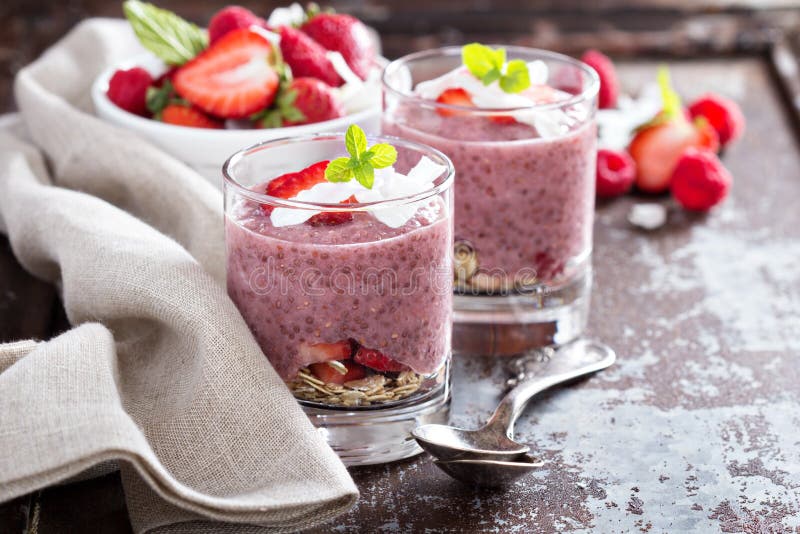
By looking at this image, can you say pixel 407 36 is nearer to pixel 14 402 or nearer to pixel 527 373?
pixel 527 373

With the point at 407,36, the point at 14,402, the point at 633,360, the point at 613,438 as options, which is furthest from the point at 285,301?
the point at 407,36

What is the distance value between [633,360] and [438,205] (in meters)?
0.41

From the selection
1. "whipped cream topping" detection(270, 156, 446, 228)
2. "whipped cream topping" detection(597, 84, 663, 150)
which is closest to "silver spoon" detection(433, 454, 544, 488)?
"whipped cream topping" detection(270, 156, 446, 228)

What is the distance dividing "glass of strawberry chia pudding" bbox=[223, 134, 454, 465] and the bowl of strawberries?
0.33 metres

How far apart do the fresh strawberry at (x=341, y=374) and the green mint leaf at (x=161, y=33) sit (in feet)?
2.33

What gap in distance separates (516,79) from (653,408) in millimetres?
449

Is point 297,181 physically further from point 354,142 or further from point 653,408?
point 653,408

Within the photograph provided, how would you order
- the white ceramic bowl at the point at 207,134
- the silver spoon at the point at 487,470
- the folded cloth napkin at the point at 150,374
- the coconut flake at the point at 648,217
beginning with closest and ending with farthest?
the folded cloth napkin at the point at 150,374
the silver spoon at the point at 487,470
the white ceramic bowl at the point at 207,134
the coconut flake at the point at 648,217

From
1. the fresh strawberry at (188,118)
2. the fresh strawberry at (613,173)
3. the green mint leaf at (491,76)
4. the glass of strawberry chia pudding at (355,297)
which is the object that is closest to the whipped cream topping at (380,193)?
the glass of strawberry chia pudding at (355,297)

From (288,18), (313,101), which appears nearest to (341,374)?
(313,101)

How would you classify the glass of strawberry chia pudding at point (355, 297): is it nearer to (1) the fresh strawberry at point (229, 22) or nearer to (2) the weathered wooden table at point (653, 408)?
(2) the weathered wooden table at point (653, 408)

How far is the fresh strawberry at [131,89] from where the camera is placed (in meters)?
1.60

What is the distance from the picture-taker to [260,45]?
1.52m

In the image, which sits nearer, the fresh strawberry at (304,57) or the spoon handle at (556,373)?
the spoon handle at (556,373)
